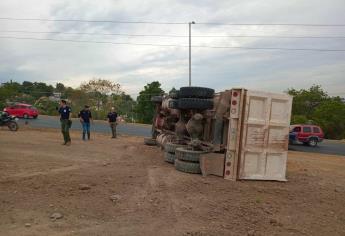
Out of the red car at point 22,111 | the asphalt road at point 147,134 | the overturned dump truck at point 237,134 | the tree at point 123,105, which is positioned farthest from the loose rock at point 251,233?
the tree at point 123,105

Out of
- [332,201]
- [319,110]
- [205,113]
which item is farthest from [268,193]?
[319,110]

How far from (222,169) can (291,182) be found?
187cm

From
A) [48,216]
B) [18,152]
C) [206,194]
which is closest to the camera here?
[48,216]

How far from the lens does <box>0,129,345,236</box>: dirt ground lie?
6480mm

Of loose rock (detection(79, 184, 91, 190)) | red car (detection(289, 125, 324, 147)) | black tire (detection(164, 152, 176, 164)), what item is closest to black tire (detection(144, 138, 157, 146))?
black tire (detection(164, 152, 176, 164))

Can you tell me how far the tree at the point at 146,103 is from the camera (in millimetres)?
61781

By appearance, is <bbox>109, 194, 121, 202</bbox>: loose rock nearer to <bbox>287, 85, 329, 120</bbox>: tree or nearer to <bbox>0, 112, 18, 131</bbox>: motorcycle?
<bbox>0, 112, 18, 131</bbox>: motorcycle

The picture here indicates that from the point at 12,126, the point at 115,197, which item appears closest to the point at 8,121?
the point at 12,126

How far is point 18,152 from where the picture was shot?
13.5 metres

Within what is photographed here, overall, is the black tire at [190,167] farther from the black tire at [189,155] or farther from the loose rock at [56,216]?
the loose rock at [56,216]

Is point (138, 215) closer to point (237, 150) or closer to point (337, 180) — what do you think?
point (237, 150)

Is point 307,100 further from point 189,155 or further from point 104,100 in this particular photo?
point 189,155

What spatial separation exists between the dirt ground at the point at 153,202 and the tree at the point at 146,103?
1985 inches

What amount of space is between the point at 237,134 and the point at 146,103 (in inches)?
2031
